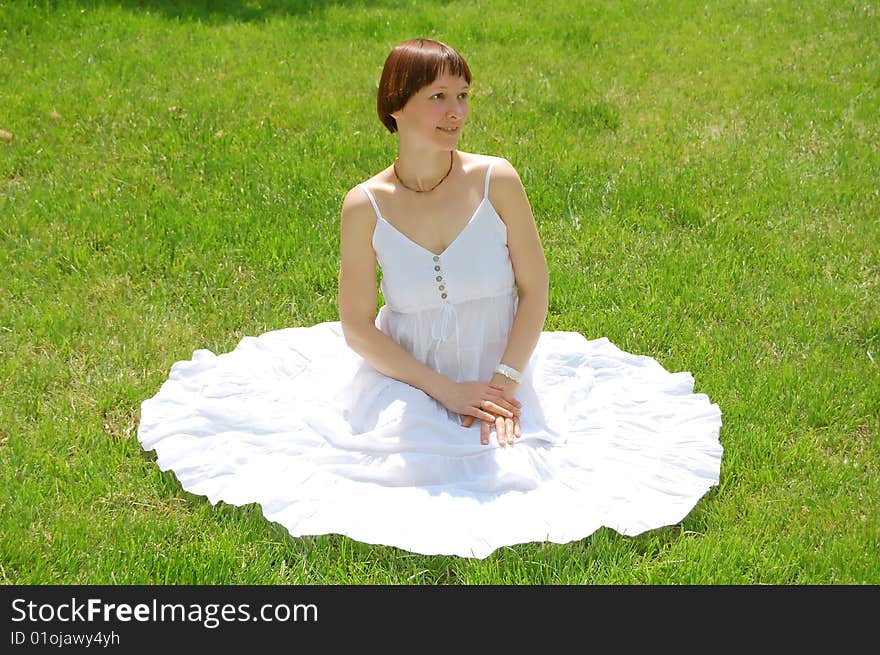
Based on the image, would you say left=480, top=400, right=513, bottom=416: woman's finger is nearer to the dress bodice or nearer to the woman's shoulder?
the dress bodice

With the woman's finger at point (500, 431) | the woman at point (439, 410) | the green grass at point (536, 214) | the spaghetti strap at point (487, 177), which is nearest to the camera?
the green grass at point (536, 214)

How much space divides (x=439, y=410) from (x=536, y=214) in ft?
9.58

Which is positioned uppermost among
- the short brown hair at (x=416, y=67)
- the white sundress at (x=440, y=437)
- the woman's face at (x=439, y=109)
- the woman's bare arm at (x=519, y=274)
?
the short brown hair at (x=416, y=67)

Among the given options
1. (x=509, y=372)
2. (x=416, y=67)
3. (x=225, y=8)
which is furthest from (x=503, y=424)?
(x=225, y=8)

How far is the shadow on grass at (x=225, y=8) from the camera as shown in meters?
11.3

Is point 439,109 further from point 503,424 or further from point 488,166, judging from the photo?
point 503,424

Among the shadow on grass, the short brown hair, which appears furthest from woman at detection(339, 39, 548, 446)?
the shadow on grass

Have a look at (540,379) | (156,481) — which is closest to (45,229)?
(156,481)

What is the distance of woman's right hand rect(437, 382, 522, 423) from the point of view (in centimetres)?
478

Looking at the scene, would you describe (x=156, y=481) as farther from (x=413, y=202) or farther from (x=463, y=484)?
(x=413, y=202)

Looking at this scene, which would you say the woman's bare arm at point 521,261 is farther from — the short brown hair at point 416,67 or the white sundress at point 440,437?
the short brown hair at point 416,67

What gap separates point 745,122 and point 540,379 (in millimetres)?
4522

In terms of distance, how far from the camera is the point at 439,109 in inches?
176

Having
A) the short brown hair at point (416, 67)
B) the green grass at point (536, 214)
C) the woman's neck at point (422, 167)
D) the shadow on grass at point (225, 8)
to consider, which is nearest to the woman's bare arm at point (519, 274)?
the woman's neck at point (422, 167)
